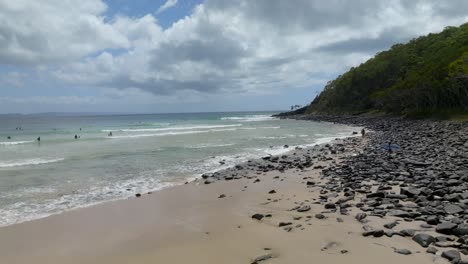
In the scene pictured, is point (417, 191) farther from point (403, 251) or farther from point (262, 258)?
point (262, 258)

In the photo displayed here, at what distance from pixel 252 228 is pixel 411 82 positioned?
61.7 m

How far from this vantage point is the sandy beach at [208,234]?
6750 mm

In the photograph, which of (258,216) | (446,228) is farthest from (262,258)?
(446,228)

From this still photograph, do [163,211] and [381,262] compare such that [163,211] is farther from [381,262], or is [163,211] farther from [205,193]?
[381,262]

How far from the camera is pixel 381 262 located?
6035 mm

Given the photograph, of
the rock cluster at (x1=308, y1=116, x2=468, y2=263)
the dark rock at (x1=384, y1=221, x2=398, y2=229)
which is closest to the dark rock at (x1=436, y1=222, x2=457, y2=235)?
the rock cluster at (x1=308, y1=116, x2=468, y2=263)

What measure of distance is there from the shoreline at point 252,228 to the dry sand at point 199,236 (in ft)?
0.07

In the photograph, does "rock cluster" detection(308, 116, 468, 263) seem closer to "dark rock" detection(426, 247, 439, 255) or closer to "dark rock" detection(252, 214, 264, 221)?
"dark rock" detection(426, 247, 439, 255)

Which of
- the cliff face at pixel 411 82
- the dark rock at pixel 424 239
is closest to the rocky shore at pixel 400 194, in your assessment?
the dark rock at pixel 424 239

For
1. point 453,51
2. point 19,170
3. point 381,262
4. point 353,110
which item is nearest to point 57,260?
point 381,262

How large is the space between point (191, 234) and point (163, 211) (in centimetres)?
261

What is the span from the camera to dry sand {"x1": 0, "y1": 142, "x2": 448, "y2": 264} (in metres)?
6.74

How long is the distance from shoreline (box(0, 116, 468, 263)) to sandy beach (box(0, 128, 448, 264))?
0.07 ft

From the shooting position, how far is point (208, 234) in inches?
329
